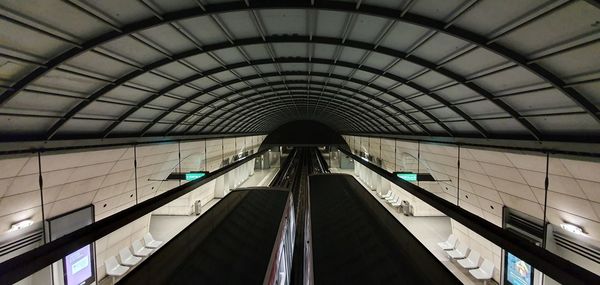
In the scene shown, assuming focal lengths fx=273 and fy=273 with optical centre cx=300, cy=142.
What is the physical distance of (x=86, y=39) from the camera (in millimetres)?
7238

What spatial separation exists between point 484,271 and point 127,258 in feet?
55.0

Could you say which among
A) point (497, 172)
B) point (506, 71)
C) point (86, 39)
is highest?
point (86, 39)

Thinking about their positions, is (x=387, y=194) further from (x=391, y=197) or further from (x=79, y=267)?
(x=79, y=267)

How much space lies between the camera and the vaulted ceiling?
6195mm

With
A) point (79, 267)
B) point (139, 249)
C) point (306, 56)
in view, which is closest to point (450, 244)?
point (306, 56)

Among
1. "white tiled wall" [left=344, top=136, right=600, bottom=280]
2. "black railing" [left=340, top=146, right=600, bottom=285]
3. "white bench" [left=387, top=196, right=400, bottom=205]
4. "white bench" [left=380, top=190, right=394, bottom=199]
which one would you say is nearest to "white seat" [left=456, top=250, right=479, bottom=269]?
"white tiled wall" [left=344, top=136, right=600, bottom=280]

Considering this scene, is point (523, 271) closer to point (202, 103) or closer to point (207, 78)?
point (207, 78)

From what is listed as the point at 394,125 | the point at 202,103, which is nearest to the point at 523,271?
the point at 394,125

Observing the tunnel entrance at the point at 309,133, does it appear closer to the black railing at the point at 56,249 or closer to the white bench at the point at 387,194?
the white bench at the point at 387,194

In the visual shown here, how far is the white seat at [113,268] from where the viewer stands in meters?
12.3

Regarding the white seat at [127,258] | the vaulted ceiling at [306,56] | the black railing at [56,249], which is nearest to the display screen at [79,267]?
the white seat at [127,258]

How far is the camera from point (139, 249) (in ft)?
47.5

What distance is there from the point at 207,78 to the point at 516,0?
39.5ft

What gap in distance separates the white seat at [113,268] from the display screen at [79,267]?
3.00 ft
